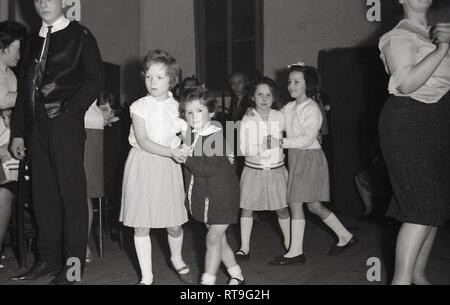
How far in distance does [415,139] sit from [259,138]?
1.53 meters

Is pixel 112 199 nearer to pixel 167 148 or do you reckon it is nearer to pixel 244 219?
pixel 244 219

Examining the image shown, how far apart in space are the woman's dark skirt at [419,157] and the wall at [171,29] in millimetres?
6272

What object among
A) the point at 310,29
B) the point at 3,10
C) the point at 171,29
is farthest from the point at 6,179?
the point at 171,29

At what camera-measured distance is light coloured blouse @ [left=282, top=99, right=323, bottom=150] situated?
374cm

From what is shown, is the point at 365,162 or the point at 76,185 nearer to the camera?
the point at 76,185

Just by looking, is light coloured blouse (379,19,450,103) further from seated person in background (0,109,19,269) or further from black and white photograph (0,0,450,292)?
seated person in background (0,109,19,269)

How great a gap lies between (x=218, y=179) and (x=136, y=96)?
6115mm

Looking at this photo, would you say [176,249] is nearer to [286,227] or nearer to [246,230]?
[246,230]

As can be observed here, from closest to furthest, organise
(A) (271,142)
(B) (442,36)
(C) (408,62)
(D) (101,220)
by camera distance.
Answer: (B) (442,36) → (C) (408,62) → (A) (271,142) → (D) (101,220)

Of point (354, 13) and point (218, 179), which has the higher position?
point (354, 13)

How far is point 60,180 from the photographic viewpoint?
3115 millimetres
